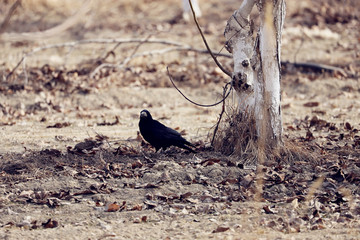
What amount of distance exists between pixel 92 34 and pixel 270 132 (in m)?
10.5

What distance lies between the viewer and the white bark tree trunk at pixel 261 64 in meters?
6.80

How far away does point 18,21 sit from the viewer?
1764 centimetres

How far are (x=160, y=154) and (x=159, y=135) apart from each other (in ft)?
1.01

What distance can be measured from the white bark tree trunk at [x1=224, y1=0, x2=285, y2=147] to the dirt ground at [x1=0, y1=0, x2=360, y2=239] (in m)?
0.35

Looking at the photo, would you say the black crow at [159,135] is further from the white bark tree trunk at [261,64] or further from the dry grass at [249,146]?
the white bark tree trunk at [261,64]

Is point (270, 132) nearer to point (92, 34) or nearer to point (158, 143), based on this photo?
point (158, 143)

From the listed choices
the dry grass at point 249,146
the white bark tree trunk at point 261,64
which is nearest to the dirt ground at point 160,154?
the dry grass at point 249,146

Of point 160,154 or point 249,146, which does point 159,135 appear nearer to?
point 160,154

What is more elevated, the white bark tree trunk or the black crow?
the white bark tree trunk

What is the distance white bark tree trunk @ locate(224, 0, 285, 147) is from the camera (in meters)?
6.80

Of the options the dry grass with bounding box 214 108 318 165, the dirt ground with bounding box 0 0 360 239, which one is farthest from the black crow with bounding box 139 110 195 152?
the dry grass with bounding box 214 108 318 165

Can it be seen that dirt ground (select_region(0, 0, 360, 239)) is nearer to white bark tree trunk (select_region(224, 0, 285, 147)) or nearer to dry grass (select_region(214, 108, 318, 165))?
dry grass (select_region(214, 108, 318, 165))

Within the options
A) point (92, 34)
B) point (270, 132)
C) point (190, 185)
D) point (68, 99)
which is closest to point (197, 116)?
point (68, 99)

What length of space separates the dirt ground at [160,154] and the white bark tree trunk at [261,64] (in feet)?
1.16
